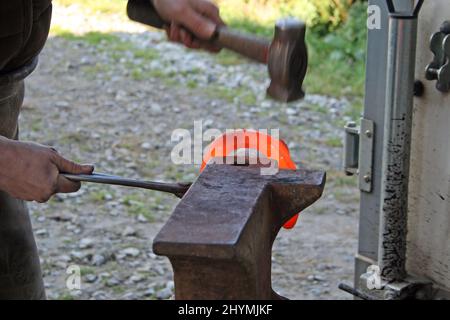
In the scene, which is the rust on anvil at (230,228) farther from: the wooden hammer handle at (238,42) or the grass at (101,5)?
the grass at (101,5)

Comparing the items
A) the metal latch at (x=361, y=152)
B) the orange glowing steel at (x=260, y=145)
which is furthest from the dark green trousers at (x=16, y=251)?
the metal latch at (x=361, y=152)

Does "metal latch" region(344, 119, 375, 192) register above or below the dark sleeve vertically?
below

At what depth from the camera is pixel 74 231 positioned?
4.22 metres

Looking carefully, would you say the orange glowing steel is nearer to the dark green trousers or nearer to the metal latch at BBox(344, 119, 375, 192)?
the metal latch at BBox(344, 119, 375, 192)

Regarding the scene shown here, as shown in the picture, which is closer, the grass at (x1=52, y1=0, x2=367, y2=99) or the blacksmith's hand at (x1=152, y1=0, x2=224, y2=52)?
the blacksmith's hand at (x1=152, y1=0, x2=224, y2=52)

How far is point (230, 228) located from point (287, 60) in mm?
423

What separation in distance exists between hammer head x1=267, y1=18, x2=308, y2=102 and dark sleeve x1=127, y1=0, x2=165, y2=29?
52 centimetres

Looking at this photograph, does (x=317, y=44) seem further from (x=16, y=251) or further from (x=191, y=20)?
(x=191, y=20)

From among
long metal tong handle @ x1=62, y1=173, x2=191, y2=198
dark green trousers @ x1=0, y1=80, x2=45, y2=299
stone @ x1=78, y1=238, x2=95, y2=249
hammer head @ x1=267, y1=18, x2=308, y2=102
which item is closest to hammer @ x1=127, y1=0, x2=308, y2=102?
hammer head @ x1=267, y1=18, x2=308, y2=102

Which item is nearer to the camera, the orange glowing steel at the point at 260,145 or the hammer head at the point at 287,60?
the hammer head at the point at 287,60

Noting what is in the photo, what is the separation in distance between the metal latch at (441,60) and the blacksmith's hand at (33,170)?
33.9 inches

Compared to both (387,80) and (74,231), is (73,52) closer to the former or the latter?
(74,231)

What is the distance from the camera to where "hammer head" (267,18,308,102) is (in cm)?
178

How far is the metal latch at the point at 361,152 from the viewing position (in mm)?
2215
